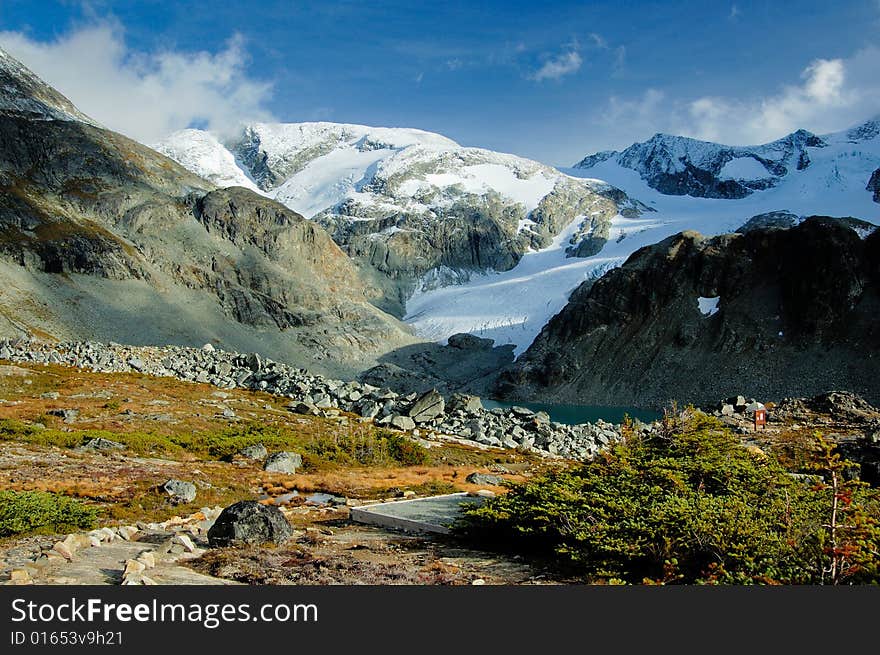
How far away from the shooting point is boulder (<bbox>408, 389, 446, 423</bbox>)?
174ft

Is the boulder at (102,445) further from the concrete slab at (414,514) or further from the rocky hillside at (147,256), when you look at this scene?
the rocky hillside at (147,256)

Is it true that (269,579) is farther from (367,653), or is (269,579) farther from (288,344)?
(288,344)

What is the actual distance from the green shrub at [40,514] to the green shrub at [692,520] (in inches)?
347

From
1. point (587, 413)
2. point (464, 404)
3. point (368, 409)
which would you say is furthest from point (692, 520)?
point (587, 413)

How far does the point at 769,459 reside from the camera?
14242 millimetres

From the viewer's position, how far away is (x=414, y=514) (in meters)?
16.7

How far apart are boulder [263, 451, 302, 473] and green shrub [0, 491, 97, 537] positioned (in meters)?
12.9

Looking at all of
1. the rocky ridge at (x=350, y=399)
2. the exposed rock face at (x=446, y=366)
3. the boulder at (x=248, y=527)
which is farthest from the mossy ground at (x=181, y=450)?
the exposed rock face at (x=446, y=366)

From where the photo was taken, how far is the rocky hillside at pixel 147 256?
109m

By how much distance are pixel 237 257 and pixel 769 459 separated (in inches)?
5919

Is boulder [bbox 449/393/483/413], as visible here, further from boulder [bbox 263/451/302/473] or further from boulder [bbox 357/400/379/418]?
boulder [bbox 263/451/302/473]

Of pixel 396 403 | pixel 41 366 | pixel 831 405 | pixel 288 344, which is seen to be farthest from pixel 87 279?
pixel 831 405

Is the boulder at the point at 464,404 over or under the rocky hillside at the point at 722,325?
under

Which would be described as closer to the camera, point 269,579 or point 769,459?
point 269,579
